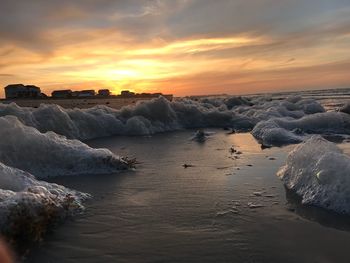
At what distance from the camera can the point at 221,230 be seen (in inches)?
246

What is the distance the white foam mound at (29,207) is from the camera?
6.04 meters

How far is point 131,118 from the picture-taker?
2334cm

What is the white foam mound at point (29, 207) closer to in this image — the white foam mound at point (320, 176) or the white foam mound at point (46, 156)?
the white foam mound at point (46, 156)

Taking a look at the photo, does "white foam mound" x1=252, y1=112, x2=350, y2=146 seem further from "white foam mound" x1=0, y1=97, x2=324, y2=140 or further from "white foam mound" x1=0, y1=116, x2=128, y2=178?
"white foam mound" x1=0, y1=116, x2=128, y2=178

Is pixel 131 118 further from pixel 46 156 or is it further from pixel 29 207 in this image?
pixel 29 207

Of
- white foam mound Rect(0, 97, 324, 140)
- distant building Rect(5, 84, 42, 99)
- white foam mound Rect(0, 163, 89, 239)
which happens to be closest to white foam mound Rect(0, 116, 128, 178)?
white foam mound Rect(0, 163, 89, 239)

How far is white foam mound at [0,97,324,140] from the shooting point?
19859 mm

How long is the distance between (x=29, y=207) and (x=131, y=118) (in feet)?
55.9

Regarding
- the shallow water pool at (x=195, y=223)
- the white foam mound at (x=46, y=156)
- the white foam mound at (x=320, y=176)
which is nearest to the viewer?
the shallow water pool at (x=195, y=223)

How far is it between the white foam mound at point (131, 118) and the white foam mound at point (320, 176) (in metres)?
12.8

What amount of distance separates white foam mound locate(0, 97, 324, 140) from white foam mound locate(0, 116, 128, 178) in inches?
307

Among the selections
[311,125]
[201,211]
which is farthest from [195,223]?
[311,125]

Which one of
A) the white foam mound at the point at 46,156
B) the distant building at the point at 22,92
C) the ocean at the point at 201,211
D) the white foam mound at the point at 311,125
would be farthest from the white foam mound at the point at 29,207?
the distant building at the point at 22,92

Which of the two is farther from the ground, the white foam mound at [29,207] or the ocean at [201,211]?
the white foam mound at [29,207]
